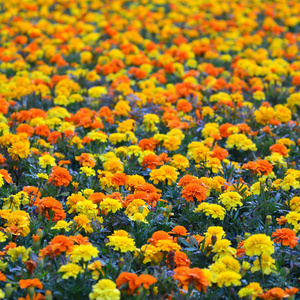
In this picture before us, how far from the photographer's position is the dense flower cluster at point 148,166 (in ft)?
8.63

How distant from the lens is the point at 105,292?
2320 millimetres

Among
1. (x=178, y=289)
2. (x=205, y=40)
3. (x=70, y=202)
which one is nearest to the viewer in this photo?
(x=178, y=289)

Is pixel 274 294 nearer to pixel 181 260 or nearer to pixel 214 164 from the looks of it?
pixel 181 260

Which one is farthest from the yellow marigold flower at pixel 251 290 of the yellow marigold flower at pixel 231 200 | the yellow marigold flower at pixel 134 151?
A: the yellow marigold flower at pixel 134 151

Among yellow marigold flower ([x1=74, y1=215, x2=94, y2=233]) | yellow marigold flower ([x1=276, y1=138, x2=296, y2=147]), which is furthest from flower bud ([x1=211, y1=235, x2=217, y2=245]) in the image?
yellow marigold flower ([x1=276, y1=138, x2=296, y2=147])

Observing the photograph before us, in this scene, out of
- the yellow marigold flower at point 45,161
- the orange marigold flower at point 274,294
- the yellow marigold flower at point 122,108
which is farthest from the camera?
the yellow marigold flower at point 122,108

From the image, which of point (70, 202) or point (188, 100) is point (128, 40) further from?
point (70, 202)

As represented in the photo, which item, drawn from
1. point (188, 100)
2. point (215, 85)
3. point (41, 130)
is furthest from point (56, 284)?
point (215, 85)

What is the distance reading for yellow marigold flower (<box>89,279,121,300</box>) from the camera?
232cm

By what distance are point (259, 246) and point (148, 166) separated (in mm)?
1466

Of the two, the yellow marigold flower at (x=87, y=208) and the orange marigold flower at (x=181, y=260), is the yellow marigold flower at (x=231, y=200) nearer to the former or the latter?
the orange marigold flower at (x=181, y=260)

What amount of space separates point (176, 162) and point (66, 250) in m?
1.47

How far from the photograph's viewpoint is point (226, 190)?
346 cm

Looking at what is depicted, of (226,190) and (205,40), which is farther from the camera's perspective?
(205,40)
